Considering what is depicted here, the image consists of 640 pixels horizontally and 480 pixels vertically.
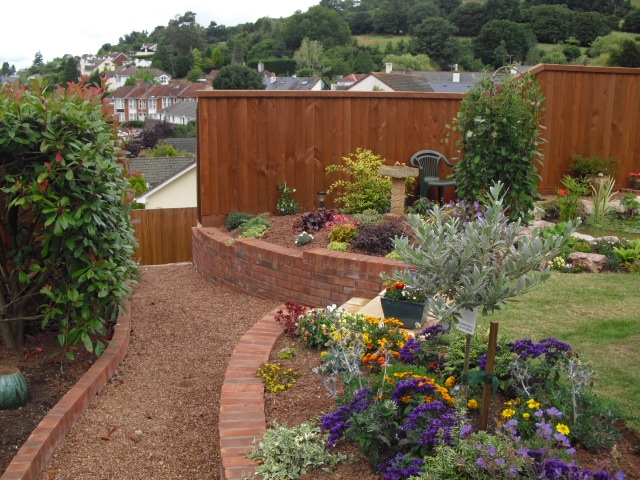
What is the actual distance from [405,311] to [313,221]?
317 centimetres

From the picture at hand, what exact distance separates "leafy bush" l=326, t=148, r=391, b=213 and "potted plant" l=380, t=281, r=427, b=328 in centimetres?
340

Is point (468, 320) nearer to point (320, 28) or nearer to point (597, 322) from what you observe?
point (597, 322)

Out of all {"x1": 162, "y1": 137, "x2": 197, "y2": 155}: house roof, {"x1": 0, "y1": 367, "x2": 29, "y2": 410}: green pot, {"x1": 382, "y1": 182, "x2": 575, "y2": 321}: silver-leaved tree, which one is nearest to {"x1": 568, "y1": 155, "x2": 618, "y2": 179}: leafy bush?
{"x1": 382, "y1": 182, "x2": 575, "y2": 321}: silver-leaved tree

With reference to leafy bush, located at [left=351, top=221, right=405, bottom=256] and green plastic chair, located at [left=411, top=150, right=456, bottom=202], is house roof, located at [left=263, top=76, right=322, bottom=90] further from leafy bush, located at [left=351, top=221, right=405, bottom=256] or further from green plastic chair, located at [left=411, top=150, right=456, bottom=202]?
leafy bush, located at [left=351, top=221, right=405, bottom=256]

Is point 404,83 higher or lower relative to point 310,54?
lower

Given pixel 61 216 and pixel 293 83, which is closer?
pixel 61 216

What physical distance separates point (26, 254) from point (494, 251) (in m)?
3.89

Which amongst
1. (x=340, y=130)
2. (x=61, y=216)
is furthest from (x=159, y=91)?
(x=61, y=216)

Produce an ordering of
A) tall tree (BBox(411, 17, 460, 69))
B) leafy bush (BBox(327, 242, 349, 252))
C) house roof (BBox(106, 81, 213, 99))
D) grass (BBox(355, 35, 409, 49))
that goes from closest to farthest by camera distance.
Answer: leafy bush (BBox(327, 242, 349, 252)) → tall tree (BBox(411, 17, 460, 69)) → house roof (BBox(106, 81, 213, 99)) → grass (BBox(355, 35, 409, 49))

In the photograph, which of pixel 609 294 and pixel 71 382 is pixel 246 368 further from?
pixel 609 294

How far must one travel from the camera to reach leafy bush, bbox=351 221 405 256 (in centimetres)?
731

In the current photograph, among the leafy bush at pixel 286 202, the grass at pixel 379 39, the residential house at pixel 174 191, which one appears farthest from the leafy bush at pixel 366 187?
the grass at pixel 379 39

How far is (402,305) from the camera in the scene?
550 centimetres

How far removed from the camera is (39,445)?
13.6 ft
